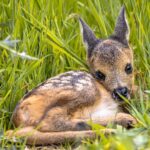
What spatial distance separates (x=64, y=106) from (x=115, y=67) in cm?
102

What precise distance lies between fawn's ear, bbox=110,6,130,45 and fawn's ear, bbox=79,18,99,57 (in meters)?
0.22

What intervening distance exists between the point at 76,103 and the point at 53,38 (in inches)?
47.4

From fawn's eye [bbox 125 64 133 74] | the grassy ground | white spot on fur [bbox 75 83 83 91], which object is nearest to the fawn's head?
fawn's eye [bbox 125 64 133 74]

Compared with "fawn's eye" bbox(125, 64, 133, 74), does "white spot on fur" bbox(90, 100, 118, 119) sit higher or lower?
lower

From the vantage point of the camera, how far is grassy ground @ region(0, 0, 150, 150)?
746 cm

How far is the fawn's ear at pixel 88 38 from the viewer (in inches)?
322

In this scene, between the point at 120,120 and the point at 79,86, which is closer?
the point at 120,120

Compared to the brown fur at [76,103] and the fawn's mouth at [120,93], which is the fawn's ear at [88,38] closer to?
the brown fur at [76,103]

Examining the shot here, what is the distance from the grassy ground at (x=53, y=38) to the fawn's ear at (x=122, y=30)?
0.50ft

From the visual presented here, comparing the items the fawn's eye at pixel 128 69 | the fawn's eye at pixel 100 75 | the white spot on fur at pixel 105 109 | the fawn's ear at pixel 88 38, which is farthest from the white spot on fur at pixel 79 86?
the fawn's ear at pixel 88 38

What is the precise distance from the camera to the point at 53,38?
317 inches

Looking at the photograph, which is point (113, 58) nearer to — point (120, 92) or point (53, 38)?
point (120, 92)

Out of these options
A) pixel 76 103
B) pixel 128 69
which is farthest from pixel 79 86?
pixel 128 69

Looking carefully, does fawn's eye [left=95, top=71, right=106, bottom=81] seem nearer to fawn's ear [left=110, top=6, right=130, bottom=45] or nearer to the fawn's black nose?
the fawn's black nose
